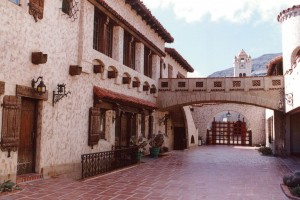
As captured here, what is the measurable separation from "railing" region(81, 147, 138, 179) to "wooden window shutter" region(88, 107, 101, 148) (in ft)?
2.29

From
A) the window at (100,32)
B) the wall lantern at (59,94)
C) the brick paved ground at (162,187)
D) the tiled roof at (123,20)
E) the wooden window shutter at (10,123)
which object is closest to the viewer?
the brick paved ground at (162,187)

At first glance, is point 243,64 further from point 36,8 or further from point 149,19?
point 36,8

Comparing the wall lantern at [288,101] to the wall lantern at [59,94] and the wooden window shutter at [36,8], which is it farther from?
the wooden window shutter at [36,8]

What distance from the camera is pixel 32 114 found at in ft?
31.5

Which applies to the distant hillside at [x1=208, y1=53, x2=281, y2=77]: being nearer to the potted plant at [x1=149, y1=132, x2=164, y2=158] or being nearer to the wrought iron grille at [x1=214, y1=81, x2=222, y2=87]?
the wrought iron grille at [x1=214, y1=81, x2=222, y2=87]

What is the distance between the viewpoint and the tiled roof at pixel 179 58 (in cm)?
2446

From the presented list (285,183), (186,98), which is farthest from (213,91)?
(285,183)

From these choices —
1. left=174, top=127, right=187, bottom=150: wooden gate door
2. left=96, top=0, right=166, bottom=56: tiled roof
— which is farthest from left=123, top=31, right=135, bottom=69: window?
left=174, top=127, right=187, bottom=150: wooden gate door

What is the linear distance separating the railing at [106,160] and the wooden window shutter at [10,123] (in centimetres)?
255

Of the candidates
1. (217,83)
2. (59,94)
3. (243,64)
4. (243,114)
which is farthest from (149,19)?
(243,64)

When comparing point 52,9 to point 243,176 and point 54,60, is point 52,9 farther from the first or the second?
point 243,176

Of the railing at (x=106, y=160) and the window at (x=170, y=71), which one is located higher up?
the window at (x=170, y=71)

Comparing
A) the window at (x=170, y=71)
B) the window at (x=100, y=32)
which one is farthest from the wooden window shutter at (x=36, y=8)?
the window at (x=170, y=71)

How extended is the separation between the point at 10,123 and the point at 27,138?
1158 millimetres
